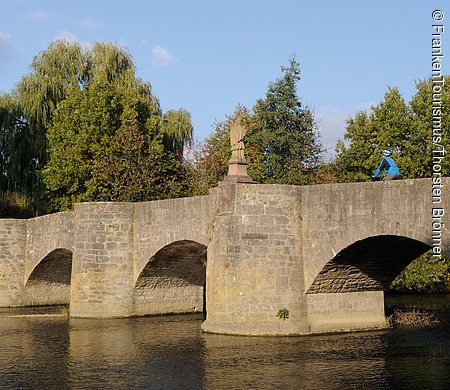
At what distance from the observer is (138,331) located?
2320 cm

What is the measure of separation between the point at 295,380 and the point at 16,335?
1105 centimetres

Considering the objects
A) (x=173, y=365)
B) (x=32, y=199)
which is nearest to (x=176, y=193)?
(x=32, y=199)

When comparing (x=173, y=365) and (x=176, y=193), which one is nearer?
(x=173, y=365)

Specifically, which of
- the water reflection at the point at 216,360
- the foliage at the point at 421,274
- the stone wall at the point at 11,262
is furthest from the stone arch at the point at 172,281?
the foliage at the point at 421,274

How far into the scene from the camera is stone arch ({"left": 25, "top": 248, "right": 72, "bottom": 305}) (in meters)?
33.0

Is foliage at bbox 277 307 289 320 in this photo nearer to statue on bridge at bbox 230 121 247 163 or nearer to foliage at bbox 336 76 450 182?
statue on bridge at bbox 230 121 247 163

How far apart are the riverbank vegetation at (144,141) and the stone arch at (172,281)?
24.8ft

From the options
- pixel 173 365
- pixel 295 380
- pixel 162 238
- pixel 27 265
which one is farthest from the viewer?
pixel 27 265

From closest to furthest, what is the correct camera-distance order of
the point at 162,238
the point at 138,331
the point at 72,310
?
the point at 138,331
the point at 162,238
the point at 72,310

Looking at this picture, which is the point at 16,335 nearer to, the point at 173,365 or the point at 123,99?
the point at 173,365

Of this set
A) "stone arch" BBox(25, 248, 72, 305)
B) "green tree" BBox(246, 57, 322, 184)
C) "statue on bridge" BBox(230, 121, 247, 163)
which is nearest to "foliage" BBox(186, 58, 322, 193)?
"green tree" BBox(246, 57, 322, 184)

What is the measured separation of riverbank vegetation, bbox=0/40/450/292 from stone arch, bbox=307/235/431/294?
1373 cm

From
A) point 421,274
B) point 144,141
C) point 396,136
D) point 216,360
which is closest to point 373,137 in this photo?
point 396,136

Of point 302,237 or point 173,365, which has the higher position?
point 302,237
